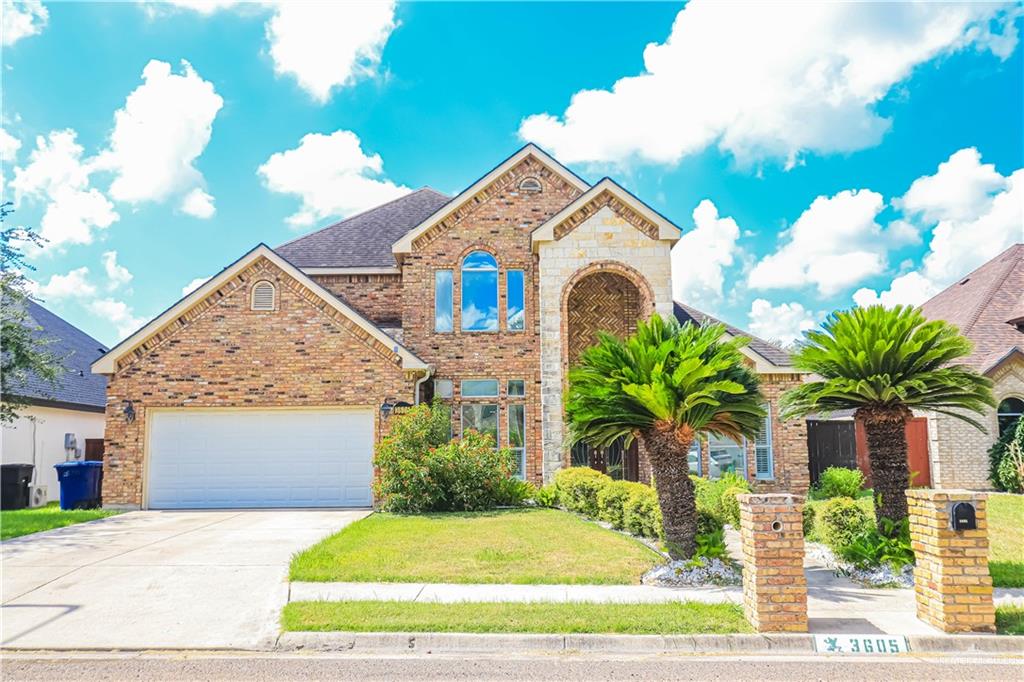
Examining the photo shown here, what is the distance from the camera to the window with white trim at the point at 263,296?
16.8m

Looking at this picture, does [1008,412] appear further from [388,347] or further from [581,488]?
[388,347]

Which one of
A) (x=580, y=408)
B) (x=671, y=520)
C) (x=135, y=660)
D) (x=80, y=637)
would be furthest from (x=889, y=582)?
(x=80, y=637)

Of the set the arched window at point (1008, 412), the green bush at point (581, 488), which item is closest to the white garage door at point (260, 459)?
the green bush at point (581, 488)

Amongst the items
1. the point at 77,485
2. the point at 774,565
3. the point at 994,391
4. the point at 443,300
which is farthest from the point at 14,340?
the point at 994,391

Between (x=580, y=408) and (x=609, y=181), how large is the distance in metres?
9.97

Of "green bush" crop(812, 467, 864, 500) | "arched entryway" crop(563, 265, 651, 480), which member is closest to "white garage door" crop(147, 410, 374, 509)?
"arched entryway" crop(563, 265, 651, 480)

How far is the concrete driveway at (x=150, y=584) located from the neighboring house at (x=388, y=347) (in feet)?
10.4

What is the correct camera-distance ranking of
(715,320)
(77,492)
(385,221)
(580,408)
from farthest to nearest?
1. (385,221)
2. (715,320)
3. (77,492)
4. (580,408)

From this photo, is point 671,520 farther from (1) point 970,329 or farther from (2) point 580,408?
(1) point 970,329

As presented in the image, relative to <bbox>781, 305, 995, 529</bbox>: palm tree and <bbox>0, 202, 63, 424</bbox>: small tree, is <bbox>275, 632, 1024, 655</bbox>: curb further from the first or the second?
<bbox>0, 202, 63, 424</bbox>: small tree

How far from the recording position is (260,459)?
16578 mm

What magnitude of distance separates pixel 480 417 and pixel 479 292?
3.41m

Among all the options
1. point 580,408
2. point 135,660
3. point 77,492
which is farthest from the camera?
point 77,492

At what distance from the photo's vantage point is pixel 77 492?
54.5ft
